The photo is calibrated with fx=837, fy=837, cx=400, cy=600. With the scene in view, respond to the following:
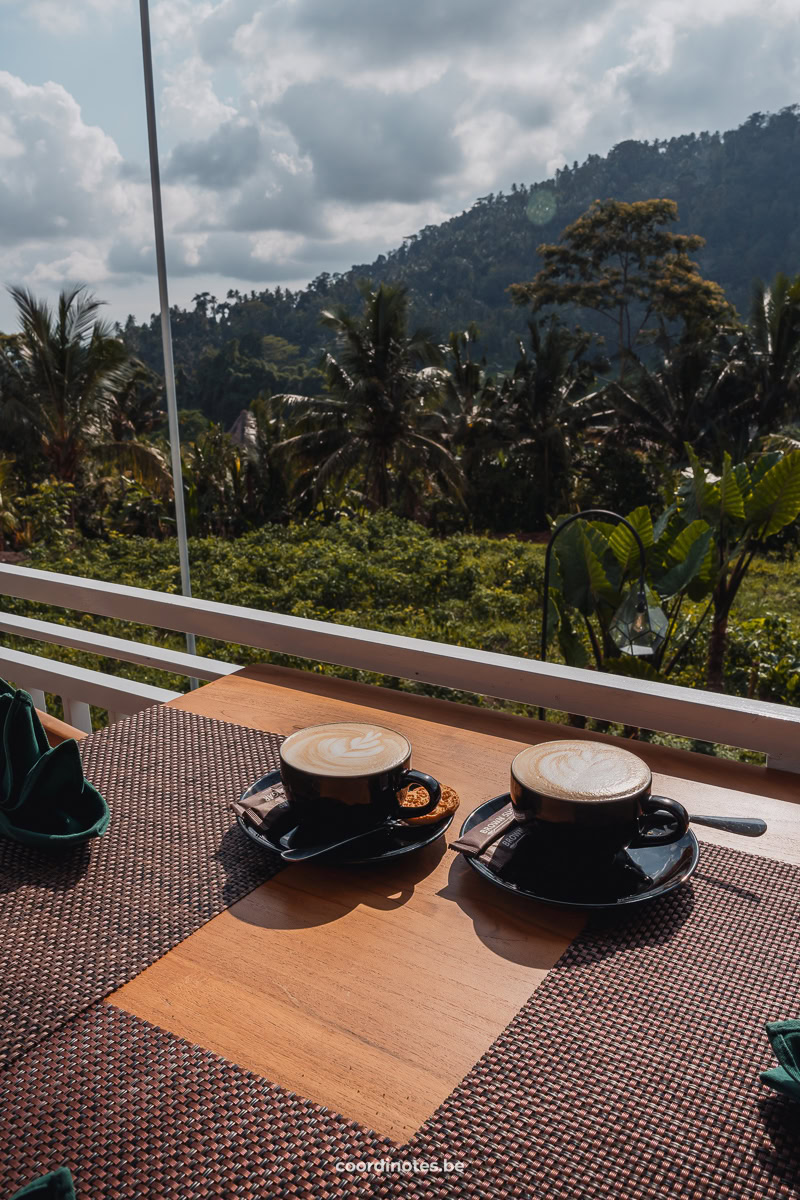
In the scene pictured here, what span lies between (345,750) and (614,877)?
0.77 feet

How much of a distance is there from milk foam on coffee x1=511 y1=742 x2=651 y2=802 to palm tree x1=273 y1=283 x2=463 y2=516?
1338 cm

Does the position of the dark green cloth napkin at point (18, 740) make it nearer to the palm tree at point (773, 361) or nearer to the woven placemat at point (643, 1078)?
the woven placemat at point (643, 1078)

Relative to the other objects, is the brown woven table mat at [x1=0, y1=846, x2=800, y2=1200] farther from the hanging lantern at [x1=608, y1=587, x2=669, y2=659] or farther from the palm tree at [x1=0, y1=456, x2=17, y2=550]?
the palm tree at [x1=0, y1=456, x2=17, y2=550]

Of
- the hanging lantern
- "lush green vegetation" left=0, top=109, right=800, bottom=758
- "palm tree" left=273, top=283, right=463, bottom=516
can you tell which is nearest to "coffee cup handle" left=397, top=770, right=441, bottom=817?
the hanging lantern

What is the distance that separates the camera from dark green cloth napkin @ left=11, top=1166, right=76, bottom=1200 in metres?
0.39

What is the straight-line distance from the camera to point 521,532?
16.8 m

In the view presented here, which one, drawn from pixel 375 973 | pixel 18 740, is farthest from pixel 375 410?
pixel 375 973

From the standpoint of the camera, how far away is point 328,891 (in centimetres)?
67

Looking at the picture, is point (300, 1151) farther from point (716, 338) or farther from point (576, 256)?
point (576, 256)

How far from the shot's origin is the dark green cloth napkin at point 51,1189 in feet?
1.28

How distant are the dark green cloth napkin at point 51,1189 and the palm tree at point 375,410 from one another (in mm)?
13655

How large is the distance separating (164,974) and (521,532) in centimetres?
1651

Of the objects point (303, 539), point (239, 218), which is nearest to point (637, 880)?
point (303, 539)

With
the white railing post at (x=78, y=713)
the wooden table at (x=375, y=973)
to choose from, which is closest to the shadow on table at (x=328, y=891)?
the wooden table at (x=375, y=973)
